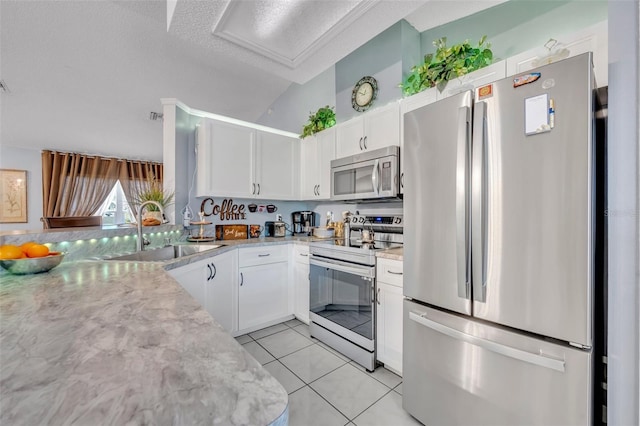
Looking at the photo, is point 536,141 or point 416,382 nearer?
point 536,141

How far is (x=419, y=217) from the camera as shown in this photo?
1469mm

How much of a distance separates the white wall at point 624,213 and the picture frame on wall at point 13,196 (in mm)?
7898

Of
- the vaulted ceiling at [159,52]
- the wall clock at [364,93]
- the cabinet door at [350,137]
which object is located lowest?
the cabinet door at [350,137]

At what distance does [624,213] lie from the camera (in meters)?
0.67

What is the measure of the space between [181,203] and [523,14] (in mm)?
3312

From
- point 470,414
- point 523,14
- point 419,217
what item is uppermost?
point 523,14

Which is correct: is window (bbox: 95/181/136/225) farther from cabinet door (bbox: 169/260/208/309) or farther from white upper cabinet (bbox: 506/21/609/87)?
white upper cabinet (bbox: 506/21/609/87)

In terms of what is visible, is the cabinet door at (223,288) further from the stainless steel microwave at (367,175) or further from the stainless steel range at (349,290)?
the stainless steel microwave at (367,175)

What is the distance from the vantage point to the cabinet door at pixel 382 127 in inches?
88.1

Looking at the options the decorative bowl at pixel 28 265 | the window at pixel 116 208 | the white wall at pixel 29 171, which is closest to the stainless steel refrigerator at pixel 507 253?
the decorative bowl at pixel 28 265

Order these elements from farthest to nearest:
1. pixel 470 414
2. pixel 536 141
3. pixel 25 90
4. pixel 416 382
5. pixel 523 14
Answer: pixel 25 90 < pixel 523 14 < pixel 416 382 < pixel 470 414 < pixel 536 141

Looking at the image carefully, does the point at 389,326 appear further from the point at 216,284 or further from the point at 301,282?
the point at 216,284

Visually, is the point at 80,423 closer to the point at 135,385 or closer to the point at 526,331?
the point at 135,385

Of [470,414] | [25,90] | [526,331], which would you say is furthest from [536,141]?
[25,90]
